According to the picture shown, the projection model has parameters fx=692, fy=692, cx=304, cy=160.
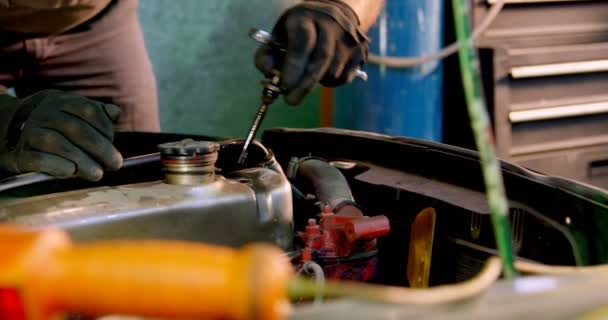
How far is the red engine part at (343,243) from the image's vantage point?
84cm

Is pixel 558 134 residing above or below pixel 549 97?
below

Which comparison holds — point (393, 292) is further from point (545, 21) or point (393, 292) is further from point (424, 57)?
point (545, 21)

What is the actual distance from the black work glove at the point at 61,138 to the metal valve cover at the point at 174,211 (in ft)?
0.33

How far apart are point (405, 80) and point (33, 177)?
1.60 m

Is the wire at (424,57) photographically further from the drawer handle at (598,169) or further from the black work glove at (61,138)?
the black work glove at (61,138)

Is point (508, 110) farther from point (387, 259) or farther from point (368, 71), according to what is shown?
point (387, 259)

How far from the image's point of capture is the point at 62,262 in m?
0.35

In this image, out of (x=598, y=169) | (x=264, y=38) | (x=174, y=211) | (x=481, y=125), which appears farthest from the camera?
(x=598, y=169)

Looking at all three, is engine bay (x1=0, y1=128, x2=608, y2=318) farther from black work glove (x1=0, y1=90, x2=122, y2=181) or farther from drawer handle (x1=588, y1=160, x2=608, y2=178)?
drawer handle (x1=588, y1=160, x2=608, y2=178)

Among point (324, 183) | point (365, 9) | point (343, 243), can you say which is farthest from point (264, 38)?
point (365, 9)

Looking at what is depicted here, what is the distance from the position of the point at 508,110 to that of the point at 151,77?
1200mm

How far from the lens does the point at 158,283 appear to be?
339mm

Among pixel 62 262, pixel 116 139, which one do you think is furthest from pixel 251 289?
pixel 116 139

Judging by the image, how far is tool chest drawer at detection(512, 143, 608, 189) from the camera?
245 cm
